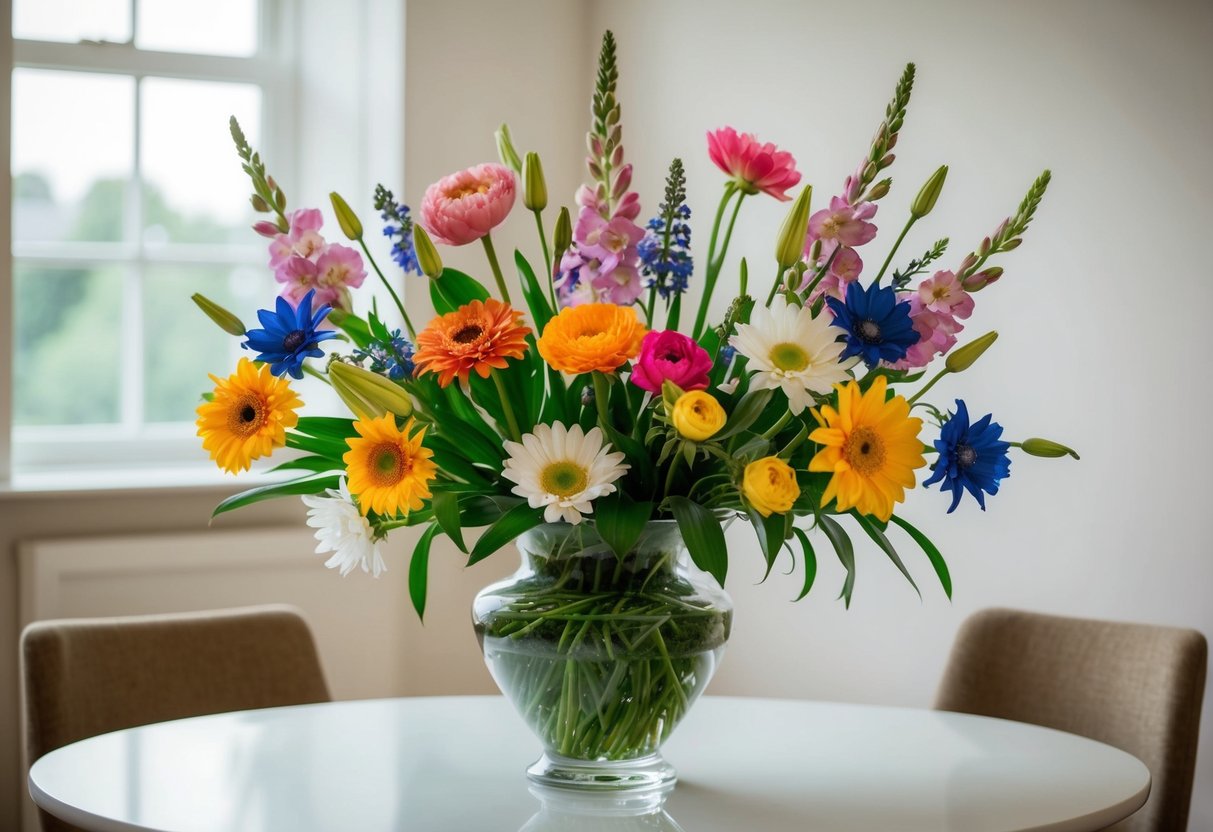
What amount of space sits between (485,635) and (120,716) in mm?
Result: 843

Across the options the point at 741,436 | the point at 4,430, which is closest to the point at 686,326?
the point at 4,430

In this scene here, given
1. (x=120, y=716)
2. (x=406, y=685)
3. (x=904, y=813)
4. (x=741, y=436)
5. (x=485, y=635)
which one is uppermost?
(x=741, y=436)

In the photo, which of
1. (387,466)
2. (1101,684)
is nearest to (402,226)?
(387,466)

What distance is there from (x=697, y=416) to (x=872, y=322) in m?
0.19

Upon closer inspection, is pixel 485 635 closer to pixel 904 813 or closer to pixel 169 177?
pixel 904 813

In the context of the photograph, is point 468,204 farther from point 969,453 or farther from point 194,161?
point 194,161

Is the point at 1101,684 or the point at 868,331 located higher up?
the point at 868,331

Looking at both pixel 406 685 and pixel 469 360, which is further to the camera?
pixel 406 685

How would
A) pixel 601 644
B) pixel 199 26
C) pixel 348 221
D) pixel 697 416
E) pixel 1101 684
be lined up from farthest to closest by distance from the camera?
pixel 199 26, pixel 1101 684, pixel 348 221, pixel 601 644, pixel 697 416

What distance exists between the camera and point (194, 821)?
1141mm

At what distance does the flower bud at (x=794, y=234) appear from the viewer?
3.73ft

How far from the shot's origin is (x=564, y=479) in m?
1.11

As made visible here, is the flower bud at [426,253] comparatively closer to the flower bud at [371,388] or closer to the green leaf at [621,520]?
the flower bud at [371,388]

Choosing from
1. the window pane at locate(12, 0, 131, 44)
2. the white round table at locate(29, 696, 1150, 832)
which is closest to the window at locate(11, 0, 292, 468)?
the window pane at locate(12, 0, 131, 44)
